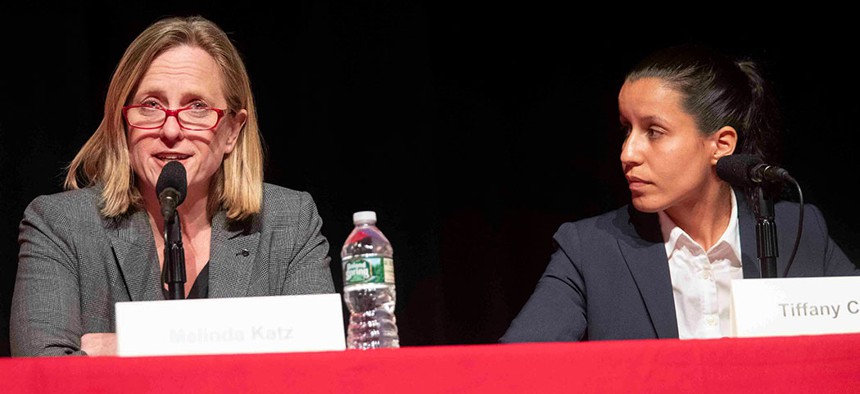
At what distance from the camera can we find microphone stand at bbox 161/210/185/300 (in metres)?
1.78

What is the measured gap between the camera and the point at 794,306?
1.59 m

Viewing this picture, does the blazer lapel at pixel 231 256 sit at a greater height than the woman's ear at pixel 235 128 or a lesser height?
lesser

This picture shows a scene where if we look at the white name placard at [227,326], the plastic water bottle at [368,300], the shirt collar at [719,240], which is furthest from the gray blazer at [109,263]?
the shirt collar at [719,240]

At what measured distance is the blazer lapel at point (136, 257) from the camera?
7.74 feet

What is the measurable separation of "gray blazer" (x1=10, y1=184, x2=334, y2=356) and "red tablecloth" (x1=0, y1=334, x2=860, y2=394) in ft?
2.77

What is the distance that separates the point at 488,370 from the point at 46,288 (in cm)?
127

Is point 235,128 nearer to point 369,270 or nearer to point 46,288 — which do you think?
point 46,288

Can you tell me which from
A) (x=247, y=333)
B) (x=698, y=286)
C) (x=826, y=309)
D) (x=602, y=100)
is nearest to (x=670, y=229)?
(x=698, y=286)

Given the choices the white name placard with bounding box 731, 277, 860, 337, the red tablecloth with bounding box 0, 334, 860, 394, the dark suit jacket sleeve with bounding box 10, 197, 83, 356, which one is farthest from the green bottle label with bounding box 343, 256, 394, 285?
the dark suit jacket sleeve with bounding box 10, 197, 83, 356

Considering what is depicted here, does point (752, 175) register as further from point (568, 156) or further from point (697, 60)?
point (568, 156)

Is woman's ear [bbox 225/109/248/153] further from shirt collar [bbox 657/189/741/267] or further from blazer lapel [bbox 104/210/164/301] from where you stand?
shirt collar [bbox 657/189/741/267]

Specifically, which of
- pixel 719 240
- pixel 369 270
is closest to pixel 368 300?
pixel 369 270

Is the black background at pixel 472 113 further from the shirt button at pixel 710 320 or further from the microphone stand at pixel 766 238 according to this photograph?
the microphone stand at pixel 766 238

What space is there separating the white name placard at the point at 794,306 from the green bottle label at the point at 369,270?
0.56 metres
